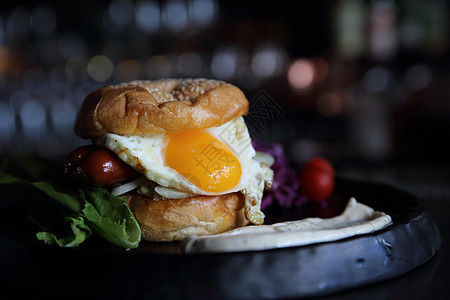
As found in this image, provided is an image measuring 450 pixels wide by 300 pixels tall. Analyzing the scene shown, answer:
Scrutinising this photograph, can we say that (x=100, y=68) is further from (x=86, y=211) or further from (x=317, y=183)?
(x=86, y=211)

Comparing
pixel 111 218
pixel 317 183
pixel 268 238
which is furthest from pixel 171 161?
pixel 317 183

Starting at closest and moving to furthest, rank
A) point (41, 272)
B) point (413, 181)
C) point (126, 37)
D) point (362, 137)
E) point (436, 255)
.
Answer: point (41, 272), point (436, 255), point (413, 181), point (126, 37), point (362, 137)

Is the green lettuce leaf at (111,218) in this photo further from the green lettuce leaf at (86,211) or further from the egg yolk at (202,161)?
the egg yolk at (202,161)

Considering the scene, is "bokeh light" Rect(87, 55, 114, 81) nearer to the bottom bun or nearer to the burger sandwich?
the burger sandwich

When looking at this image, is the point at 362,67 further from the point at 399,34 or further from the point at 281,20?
the point at 281,20

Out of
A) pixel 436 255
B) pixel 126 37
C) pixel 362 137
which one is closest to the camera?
pixel 436 255

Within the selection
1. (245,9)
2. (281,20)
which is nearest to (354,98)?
(281,20)

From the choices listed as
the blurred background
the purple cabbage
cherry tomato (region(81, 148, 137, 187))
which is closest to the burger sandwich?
cherry tomato (region(81, 148, 137, 187))

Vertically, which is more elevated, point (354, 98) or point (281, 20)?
point (281, 20)
